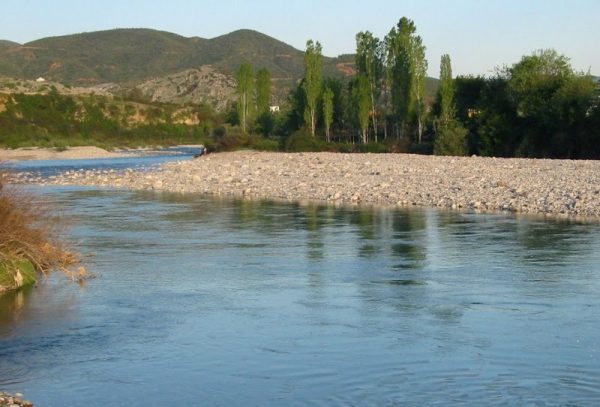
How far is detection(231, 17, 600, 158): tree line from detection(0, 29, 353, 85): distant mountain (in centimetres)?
9791

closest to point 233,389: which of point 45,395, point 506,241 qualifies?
point 45,395

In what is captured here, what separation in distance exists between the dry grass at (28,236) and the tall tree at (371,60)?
1815 inches

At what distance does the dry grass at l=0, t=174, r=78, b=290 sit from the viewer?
14.1m

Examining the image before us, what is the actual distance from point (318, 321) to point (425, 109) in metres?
45.2

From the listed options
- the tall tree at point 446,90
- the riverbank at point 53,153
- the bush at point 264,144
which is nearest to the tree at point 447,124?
the tall tree at point 446,90

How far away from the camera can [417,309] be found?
1245 cm

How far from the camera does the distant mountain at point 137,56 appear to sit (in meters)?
169

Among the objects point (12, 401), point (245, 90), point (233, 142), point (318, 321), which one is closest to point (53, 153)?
point (245, 90)

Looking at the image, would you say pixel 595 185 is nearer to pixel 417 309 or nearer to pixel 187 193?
pixel 187 193

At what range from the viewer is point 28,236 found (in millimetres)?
14484

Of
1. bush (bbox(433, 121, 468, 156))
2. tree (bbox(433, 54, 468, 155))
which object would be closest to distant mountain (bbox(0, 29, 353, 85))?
tree (bbox(433, 54, 468, 155))

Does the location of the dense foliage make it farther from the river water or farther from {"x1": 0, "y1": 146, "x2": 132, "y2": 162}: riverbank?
the river water

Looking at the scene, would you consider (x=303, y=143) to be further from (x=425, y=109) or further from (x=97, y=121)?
(x=97, y=121)

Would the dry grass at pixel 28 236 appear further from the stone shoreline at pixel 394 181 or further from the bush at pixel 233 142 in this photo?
the bush at pixel 233 142
